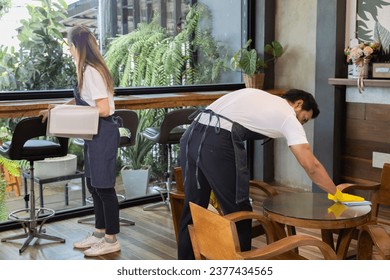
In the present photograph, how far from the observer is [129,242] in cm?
445

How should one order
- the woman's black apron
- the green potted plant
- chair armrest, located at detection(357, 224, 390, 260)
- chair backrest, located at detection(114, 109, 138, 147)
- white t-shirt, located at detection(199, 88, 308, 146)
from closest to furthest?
chair armrest, located at detection(357, 224, 390, 260) → white t-shirt, located at detection(199, 88, 308, 146) → the woman's black apron → chair backrest, located at detection(114, 109, 138, 147) → the green potted plant

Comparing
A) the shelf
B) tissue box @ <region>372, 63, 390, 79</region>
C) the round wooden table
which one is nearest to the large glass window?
the shelf

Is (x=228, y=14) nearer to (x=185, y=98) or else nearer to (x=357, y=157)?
(x=185, y=98)

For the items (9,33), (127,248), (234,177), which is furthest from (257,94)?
(9,33)

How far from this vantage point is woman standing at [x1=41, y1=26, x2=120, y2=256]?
3809mm

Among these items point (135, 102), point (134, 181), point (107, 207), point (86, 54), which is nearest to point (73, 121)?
point (86, 54)

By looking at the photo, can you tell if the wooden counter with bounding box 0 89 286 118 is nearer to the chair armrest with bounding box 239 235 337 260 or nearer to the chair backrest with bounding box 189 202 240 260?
the chair backrest with bounding box 189 202 240 260

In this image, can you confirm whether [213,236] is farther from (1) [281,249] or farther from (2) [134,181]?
(2) [134,181]

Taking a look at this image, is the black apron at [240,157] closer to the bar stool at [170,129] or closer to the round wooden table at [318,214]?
the round wooden table at [318,214]

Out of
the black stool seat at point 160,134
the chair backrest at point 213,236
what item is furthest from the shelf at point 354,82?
the chair backrest at point 213,236

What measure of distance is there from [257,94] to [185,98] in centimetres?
224

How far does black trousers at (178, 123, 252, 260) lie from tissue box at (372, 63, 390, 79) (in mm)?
2508

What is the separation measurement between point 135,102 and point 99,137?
96 cm

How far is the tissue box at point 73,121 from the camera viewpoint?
3.79 meters
